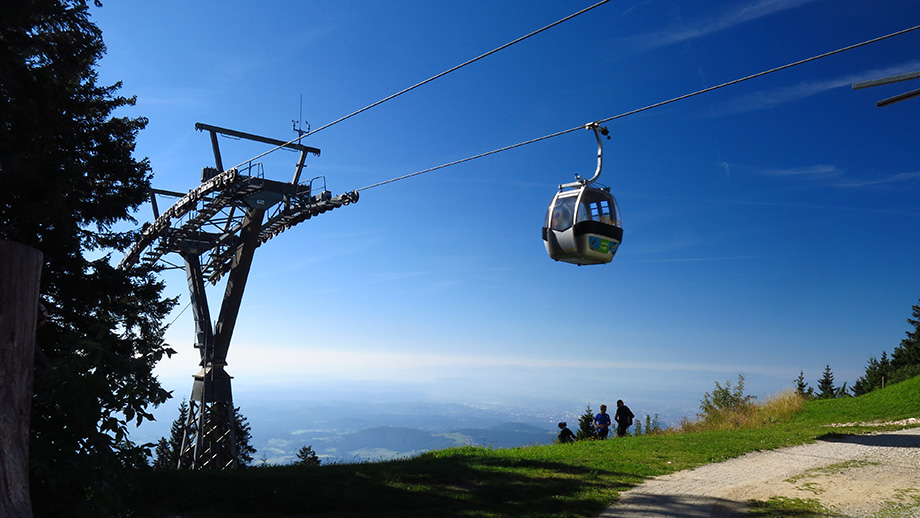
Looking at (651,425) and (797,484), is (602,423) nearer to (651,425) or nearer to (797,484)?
(651,425)

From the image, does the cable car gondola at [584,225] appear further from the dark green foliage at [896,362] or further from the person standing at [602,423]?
the dark green foliage at [896,362]

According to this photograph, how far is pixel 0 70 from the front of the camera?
12.4 meters

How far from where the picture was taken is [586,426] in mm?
25438

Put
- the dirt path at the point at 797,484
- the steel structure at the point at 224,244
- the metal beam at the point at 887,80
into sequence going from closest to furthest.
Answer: the metal beam at the point at 887,80 < the dirt path at the point at 797,484 < the steel structure at the point at 224,244

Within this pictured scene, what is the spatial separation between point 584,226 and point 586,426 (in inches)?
661

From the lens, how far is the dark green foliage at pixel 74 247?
5.66 m

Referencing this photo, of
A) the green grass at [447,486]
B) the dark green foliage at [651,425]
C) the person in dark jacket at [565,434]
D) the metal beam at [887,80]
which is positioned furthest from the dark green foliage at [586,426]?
the metal beam at [887,80]

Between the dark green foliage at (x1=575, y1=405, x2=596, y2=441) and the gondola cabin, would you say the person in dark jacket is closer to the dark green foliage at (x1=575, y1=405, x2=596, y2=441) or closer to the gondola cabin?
the dark green foliage at (x1=575, y1=405, x2=596, y2=441)

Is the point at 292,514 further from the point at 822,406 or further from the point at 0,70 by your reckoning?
the point at 822,406

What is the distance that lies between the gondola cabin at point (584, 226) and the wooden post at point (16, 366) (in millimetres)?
8073

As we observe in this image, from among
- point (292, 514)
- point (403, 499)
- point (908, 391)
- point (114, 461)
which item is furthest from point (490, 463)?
point (908, 391)

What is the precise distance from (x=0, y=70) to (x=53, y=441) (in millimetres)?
10407

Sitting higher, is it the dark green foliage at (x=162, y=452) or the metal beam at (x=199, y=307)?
the metal beam at (x=199, y=307)

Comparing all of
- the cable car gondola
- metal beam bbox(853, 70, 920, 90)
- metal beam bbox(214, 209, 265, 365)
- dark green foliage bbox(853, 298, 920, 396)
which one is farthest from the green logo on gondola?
dark green foliage bbox(853, 298, 920, 396)
